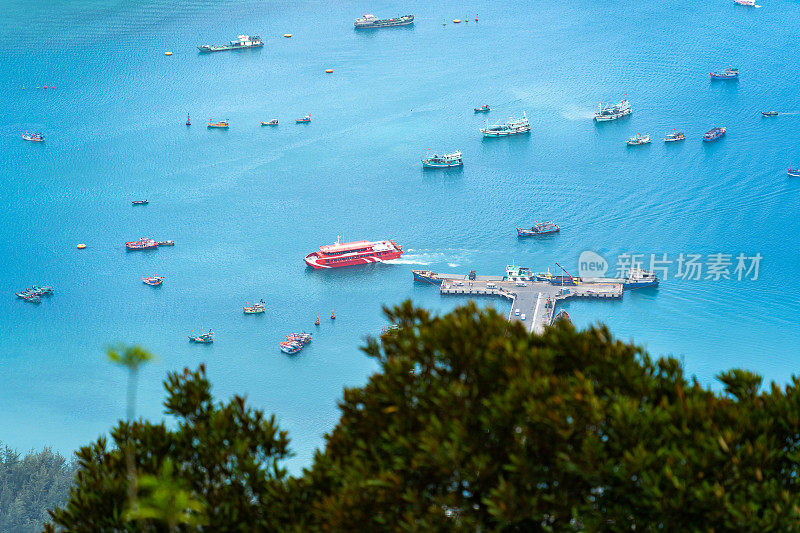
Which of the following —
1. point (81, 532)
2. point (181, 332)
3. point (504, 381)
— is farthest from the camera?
point (181, 332)

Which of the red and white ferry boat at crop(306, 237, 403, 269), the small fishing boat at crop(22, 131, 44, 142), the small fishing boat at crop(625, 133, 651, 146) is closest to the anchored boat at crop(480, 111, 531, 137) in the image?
the small fishing boat at crop(625, 133, 651, 146)

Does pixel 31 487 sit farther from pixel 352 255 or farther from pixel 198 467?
pixel 198 467

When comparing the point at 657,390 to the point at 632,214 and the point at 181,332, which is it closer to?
the point at 181,332

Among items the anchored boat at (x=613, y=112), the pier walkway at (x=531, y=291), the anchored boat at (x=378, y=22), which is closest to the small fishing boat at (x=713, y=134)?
the anchored boat at (x=613, y=112)

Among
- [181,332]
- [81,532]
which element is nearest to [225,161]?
[181,332]

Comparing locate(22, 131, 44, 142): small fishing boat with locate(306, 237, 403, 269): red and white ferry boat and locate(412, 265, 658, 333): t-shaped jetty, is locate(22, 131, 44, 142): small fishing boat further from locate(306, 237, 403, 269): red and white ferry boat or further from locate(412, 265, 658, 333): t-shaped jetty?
locate(412, 265, 658, 333): t-shaped jetty

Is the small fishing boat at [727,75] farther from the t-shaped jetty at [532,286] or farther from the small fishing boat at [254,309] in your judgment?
the small fishing boat at [254,309]
